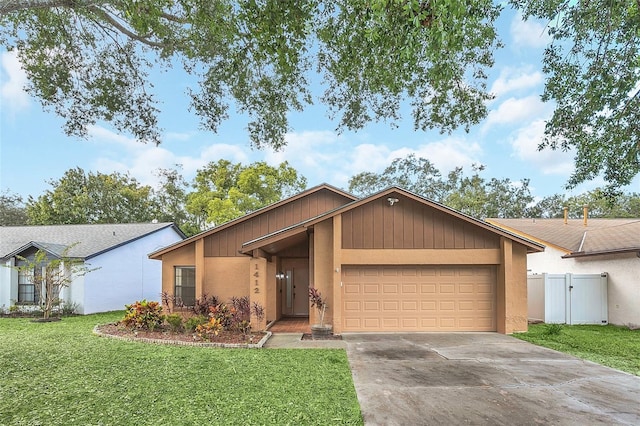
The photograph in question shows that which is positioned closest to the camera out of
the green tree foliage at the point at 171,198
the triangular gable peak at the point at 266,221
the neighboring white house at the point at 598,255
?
the neighboring white house at the point at 598,255

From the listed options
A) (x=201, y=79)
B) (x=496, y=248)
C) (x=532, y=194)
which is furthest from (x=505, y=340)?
(x=532, y=194)

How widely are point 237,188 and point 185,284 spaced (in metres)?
17.8

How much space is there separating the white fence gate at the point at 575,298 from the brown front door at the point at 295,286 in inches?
330

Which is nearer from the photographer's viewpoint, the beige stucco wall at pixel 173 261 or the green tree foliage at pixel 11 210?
the beige stucco wall at pixel 173 261

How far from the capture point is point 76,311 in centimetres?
1564

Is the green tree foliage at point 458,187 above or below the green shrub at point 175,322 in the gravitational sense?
above

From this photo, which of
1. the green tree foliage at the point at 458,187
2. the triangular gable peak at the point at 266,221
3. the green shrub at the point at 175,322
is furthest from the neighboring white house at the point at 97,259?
the green tree foliage at the point at 458,187

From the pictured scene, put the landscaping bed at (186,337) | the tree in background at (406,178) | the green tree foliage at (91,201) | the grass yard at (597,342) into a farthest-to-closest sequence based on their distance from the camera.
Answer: the tree in background at (406,178) < the green tree foliage at (91,201) < the landscaping bed at (186,337) < the grass yard at (597,342)

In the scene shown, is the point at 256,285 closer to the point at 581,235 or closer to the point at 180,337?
the point at 180,337

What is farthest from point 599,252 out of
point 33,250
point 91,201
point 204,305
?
point 91,201

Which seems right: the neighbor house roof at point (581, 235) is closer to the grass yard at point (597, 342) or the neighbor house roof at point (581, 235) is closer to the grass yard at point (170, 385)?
the grass yard at point (597, 342)

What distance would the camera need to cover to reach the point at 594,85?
27.1 ft

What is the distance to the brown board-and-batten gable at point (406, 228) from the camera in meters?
10.9

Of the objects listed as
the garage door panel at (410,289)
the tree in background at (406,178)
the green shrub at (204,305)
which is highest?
the tree in background at (406,178)
